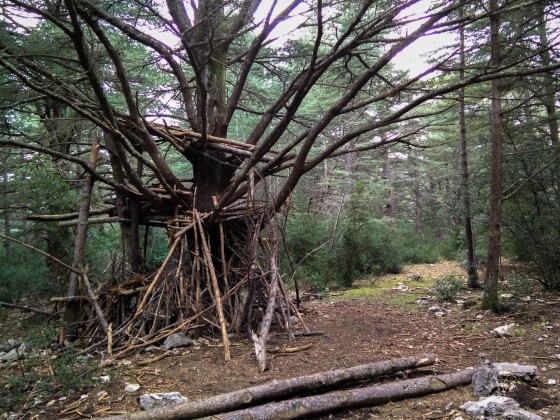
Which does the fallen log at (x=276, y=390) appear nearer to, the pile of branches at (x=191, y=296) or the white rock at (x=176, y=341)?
the pile of branches at (x=191, y=296)

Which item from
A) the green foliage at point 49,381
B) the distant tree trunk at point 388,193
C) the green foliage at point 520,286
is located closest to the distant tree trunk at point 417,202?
the distant tree trunk at point 388,193

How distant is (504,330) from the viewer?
511cm

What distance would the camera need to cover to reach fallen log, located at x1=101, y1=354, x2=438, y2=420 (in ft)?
9.55

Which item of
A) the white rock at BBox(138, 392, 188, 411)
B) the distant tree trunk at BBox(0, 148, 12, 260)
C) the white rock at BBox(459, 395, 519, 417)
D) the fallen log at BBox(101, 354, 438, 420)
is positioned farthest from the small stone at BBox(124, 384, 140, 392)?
the distant tree trunk at BBox(0, 148, 12, 260)

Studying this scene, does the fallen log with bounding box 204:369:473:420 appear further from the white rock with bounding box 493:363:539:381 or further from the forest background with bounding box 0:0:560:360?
the forest background with bounding box 0:0:560:360

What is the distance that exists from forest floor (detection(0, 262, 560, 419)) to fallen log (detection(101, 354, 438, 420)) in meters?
0.32

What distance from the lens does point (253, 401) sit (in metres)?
3.14

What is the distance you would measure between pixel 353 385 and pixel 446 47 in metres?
9.50

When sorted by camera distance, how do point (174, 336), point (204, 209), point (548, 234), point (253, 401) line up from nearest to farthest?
point (253, 401) < point (174, 336) < point (204, 209) < point (548, 234)

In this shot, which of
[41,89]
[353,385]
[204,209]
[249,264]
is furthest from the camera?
[204,209]

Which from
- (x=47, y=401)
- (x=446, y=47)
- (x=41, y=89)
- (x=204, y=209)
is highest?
(x=446, y=47)

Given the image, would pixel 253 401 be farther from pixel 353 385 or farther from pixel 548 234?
pixel 548 234

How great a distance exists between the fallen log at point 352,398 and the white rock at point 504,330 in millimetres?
1869

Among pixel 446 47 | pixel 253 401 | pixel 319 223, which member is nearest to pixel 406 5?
pixel 253 401
